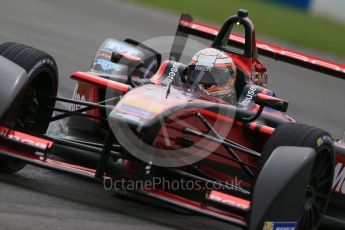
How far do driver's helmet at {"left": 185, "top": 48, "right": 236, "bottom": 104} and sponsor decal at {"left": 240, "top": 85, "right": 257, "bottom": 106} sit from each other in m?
0.18

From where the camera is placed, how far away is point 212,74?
7.84 m

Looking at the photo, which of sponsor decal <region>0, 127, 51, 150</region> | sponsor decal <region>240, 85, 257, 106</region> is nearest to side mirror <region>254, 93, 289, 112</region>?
sponsor decal <region>240, 85, 257, 106</region>

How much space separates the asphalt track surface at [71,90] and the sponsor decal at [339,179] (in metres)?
1.06

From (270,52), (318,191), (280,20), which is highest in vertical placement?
(270,52)

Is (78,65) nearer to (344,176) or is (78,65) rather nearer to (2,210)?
(344,176)

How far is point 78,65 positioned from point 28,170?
265 inches

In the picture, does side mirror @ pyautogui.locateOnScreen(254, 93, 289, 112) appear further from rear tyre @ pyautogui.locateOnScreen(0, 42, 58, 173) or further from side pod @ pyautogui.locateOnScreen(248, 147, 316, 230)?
rear tyre @ pyautogui.locateOnScreen(0, 42, 58, 173)

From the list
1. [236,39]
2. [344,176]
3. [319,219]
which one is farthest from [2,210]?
[236,39]

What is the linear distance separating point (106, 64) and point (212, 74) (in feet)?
4.37

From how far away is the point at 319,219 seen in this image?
719 centimetres

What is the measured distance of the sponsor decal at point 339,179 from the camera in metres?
7.77

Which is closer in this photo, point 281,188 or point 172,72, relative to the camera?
point 281,188

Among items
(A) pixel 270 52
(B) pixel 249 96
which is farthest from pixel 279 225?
(A) pixel 270 52

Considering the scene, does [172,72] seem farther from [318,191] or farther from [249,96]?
[318,191]
